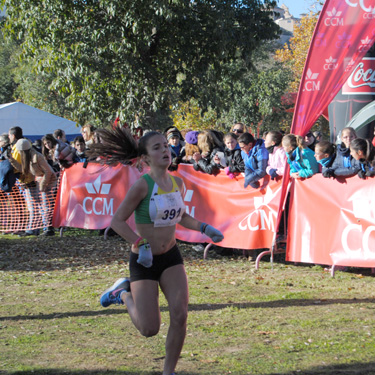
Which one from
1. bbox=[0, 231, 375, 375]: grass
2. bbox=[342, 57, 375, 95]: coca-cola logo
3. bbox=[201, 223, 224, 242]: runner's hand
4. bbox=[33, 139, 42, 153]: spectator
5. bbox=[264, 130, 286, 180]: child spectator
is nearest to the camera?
bbox=[201, 223, 224, 242]: runner's hand

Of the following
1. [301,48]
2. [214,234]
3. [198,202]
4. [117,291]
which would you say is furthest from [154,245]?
[301,48]

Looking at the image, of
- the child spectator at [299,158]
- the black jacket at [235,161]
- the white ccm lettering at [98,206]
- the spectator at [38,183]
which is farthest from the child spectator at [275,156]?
the spectator at [38,183]

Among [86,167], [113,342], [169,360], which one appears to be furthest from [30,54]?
[169,360]

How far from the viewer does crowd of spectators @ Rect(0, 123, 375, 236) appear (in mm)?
8484

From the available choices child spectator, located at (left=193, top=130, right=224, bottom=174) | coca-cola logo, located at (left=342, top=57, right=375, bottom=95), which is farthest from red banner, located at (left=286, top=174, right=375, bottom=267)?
coca-cola logo, located at (left=342, top=57, right=375, bottom=95)

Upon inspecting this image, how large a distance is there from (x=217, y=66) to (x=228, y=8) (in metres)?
1.96

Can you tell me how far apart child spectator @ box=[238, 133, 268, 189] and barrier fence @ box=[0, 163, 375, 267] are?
15 cm

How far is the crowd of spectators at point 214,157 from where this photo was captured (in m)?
8.48

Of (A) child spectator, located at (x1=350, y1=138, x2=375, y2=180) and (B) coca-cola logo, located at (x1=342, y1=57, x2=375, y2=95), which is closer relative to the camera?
(A) child spectator, located at (x1=350, y1=138, x2=375, y2=180)

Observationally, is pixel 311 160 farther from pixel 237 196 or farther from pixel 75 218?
pixel 75 218

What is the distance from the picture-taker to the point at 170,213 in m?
4.65

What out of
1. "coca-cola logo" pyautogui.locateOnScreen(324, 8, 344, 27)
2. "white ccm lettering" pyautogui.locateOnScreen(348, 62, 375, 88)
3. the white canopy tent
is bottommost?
the white canopy tent

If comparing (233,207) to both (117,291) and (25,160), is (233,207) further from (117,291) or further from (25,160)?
(25,160)

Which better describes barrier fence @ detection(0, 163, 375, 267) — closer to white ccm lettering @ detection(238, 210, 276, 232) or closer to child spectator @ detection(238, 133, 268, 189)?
white ccm lettering @ detection(238, 210, 276, 232)
